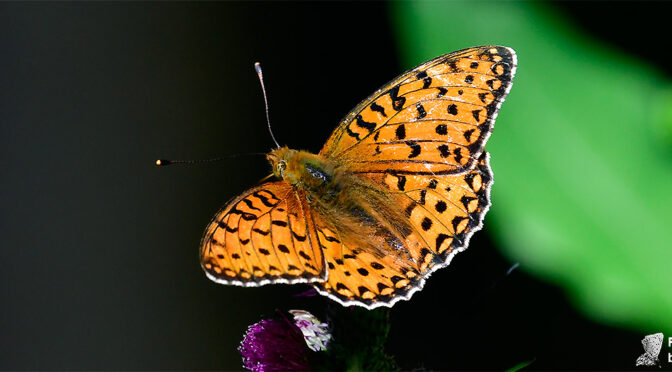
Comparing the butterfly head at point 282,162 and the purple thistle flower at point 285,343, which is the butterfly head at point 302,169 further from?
the purple thistle flower at point 285,343

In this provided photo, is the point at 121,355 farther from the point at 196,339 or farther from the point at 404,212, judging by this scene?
the point at 404,212

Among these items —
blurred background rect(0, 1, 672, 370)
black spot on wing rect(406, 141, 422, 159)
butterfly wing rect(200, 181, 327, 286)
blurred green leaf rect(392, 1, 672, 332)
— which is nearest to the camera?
blurred green leaf rect(392, 1, 672, 332)

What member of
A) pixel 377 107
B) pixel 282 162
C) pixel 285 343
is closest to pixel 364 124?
pixel 377 107

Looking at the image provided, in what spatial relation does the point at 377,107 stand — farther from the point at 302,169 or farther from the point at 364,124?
the point at 302,169

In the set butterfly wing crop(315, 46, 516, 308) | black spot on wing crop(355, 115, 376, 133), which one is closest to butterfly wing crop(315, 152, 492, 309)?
butterfly wing crop(315, 46, 516, 308)

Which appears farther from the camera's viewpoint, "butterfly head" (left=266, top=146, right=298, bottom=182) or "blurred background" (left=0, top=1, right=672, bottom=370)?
"blurred background" (left=0, top=1, right=672, bottom=370)

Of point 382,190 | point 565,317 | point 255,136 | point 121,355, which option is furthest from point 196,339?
point 382,190

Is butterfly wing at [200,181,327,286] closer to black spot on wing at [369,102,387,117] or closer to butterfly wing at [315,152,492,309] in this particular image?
butterfly wing at [315,152,492,309]
